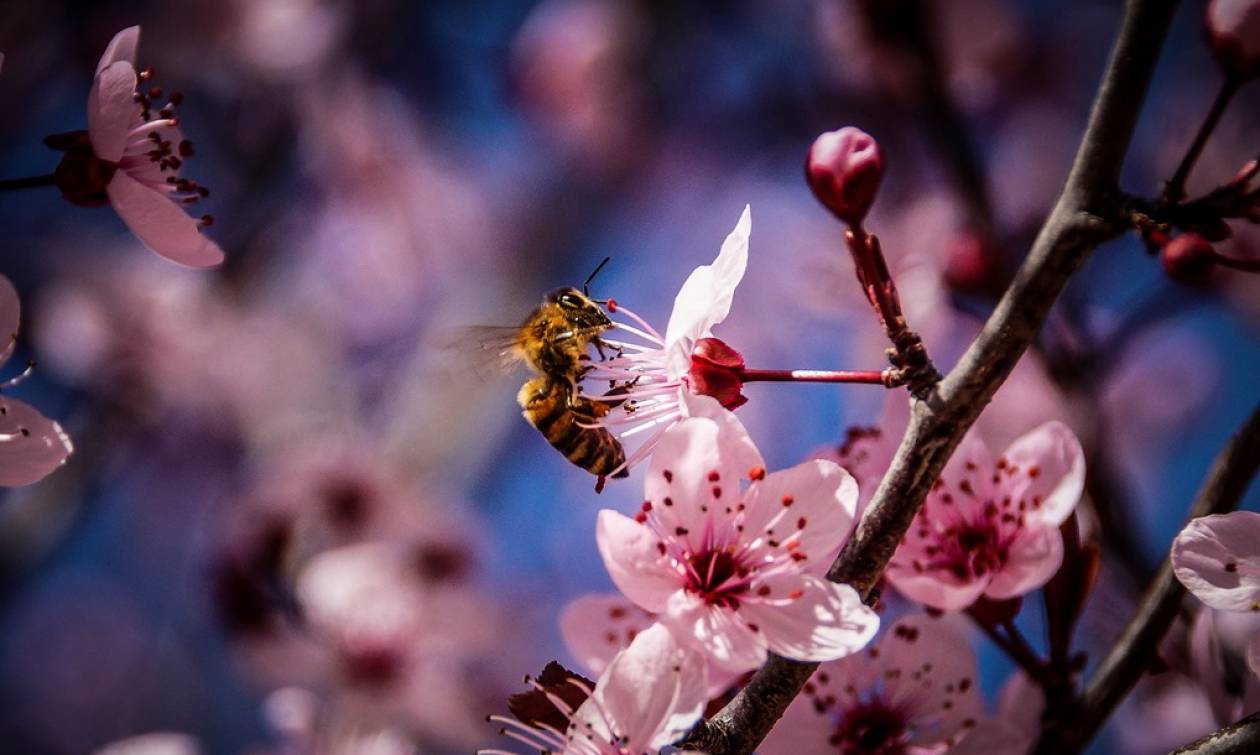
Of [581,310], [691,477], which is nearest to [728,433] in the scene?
[691,477]

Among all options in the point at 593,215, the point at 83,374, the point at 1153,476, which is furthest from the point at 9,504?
the point at 1153,476

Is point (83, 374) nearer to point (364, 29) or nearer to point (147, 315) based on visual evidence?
point (147, 315)

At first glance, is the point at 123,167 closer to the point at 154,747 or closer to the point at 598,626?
the point at 598,626

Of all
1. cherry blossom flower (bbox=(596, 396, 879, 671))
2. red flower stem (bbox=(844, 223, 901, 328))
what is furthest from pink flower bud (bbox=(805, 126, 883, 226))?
cherry blossom flower (bbox=(596, 396, 879, 671))

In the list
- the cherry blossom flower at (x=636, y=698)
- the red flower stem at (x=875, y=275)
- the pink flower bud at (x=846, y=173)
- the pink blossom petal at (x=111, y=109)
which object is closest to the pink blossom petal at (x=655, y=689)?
the cherry blossom flower at (x=636, y=698)

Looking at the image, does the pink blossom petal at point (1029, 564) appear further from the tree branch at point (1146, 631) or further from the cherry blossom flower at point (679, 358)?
the cherry blossom flower at point (679, 358)

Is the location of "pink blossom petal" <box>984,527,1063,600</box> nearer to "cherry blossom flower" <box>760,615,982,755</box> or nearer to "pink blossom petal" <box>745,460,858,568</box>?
"cherry blossom flower" <box>760,615,982,755</box>
